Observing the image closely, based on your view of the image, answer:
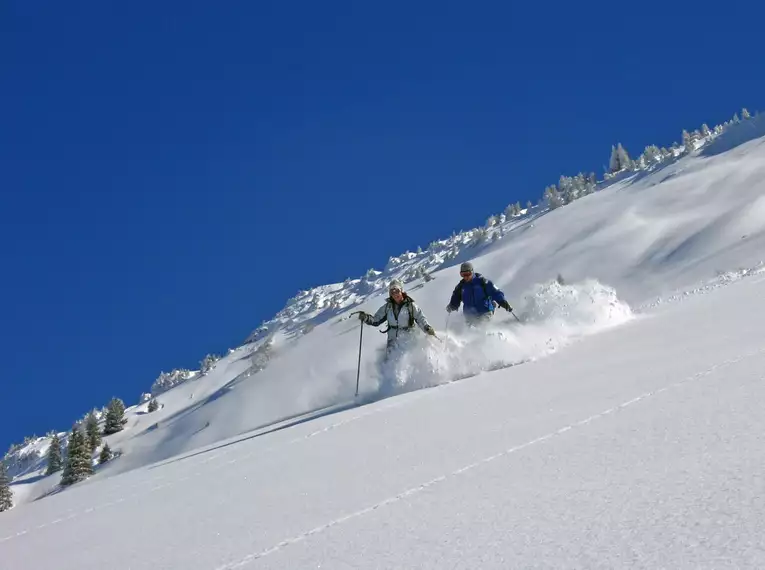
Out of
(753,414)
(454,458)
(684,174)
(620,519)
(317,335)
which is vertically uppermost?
(684,174)

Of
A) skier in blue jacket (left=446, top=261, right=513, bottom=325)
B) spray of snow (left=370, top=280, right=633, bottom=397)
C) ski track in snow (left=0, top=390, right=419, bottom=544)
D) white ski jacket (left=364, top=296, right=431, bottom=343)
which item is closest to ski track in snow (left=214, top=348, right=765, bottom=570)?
ski track in snow (left=0, top=390, right=419, bottom=544)

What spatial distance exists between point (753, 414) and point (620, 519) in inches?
66.2

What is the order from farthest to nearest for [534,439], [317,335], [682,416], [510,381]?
[317,335] → [510,381] → [534,439] → [682,416]

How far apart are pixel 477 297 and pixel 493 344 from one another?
92.7 inches

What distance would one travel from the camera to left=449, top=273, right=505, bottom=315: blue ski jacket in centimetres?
1387

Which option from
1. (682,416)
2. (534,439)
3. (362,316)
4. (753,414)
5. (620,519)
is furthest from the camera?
(362,316)

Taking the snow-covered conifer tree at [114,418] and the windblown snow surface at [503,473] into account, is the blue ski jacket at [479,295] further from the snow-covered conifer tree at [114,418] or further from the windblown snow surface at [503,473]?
the snow-covered conifer tree at [114,418]

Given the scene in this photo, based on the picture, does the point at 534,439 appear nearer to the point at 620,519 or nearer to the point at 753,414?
the point at 753,414

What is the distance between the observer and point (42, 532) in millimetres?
6699

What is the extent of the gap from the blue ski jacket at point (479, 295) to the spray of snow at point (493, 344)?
43 cm

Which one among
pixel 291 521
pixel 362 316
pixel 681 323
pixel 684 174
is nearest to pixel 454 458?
pixel 291 521

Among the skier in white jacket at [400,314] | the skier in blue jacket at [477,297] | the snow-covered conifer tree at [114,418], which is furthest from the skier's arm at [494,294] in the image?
the snow-covered conifer tree at [114,418]

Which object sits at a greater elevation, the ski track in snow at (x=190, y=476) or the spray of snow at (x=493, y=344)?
the spray of snow at (x=493, y=344)

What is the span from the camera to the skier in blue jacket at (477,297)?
1380 centimetres
